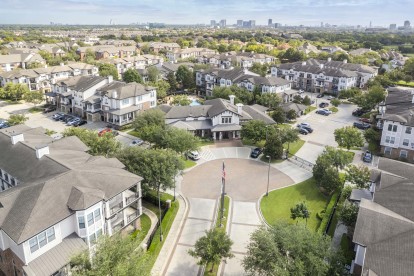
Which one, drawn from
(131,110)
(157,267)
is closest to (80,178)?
(157,267)

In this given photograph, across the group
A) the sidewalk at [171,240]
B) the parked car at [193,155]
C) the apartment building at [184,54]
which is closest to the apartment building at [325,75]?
the apartment building at [184,54]

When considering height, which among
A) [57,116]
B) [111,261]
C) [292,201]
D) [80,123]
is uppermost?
[111,261]

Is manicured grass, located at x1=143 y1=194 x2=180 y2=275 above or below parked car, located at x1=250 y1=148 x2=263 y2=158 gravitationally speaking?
below

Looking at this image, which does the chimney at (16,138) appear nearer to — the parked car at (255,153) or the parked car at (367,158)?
the parked car at (255,153)

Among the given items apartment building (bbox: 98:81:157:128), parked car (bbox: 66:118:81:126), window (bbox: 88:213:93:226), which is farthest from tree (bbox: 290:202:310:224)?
parked car (bbox: 66:118:81:126)

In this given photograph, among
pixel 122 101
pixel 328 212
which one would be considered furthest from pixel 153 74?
pixel 328 212

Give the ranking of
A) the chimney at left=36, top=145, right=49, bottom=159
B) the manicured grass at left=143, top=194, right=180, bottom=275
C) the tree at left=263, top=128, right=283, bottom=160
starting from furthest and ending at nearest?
the tree at left=263, top=128, right=283, bottom=160 → the chimney at left=36, top=145, right=49, bottom=159 → the manicured grass at left=143, top=194, right=180, bottom=275

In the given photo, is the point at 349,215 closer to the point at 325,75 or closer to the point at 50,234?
the point at 50,234

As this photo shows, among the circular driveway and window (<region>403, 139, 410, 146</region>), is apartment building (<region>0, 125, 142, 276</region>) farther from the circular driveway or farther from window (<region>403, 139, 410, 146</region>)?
window (<region>403, 139, 410, 146</region>)
